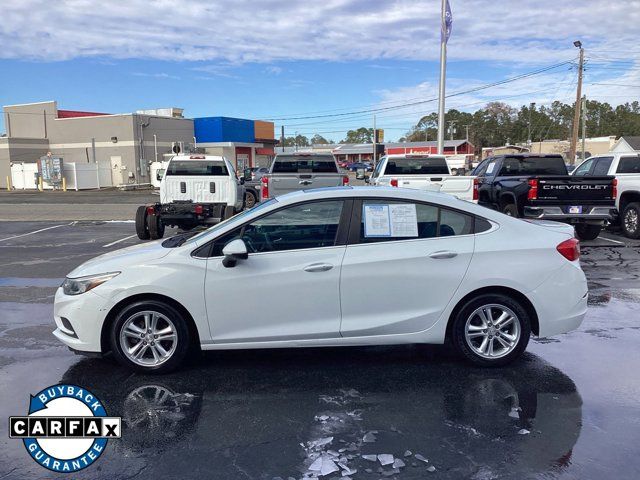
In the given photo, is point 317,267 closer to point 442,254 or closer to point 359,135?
point 442,254

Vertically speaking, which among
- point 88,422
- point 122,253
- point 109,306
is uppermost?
point 122,253

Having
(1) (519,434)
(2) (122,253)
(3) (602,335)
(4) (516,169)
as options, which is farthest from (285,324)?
(4) (516,169)

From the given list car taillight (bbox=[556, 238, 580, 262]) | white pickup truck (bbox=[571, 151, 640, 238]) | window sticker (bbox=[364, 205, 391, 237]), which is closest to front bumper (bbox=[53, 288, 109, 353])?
window sticker (bbox=[364, 205, 391, 237])

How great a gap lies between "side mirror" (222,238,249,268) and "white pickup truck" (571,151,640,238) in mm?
10431

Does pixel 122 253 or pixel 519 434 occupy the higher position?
pixel 122 253

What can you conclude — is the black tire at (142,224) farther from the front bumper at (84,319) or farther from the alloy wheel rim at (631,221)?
the alloy wheel rim at (631,221)

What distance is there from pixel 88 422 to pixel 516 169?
40.0ft

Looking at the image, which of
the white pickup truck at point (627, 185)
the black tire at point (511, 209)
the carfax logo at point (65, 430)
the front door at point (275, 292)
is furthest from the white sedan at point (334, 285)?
the white pickup truck at point (627, 185)

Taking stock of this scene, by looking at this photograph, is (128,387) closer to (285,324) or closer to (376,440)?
(285,324)

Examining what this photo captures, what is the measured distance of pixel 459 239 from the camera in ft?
16.0

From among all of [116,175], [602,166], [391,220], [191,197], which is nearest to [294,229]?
[391,220]

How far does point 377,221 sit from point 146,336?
87.6 inches

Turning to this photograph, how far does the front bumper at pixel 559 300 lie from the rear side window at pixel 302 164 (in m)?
10.1

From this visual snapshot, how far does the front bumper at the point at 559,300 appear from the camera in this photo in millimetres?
4844
